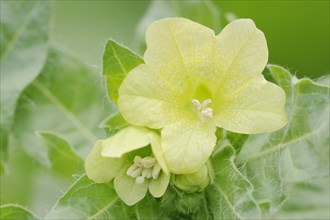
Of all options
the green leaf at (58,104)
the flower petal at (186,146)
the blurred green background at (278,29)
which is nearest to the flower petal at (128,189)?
the flower petal at (186,146)

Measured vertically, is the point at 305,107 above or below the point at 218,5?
above

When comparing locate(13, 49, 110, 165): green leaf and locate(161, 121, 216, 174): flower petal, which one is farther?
locate(13, 49, 110, 165): green leaf

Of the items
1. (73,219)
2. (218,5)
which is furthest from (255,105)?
(218,5)

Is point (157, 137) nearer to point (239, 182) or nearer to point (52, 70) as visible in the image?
point (239, 182)

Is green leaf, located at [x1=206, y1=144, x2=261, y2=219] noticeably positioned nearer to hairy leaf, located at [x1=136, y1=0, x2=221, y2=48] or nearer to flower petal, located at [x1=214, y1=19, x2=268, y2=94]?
flower petal, located at [x1=214, y1=19, x2=268, y2=94]

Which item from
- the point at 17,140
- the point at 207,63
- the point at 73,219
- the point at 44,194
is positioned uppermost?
the point at 207,63

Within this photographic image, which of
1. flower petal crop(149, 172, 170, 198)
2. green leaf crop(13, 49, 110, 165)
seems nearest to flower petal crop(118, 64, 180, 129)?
flower petal crop(149, 172, 170, 198)

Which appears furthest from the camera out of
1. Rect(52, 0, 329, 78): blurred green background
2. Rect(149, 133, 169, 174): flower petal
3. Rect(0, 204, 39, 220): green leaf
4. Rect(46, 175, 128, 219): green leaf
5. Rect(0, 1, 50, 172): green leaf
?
Rect(52, 0, 329, 78): blurred green background

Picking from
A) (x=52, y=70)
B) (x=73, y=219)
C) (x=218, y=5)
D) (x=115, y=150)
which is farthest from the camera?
(x=218, y=5)

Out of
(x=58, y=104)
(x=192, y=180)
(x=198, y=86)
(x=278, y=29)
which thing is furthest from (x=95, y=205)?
(x=278, y=29)
